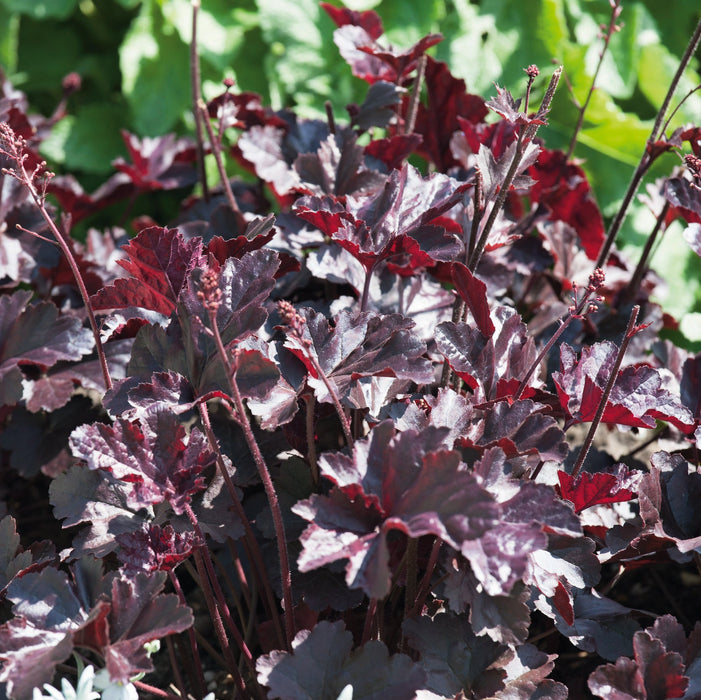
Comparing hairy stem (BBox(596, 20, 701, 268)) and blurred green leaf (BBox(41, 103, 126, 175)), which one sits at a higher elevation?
hairy stem (BBox(596, 20, 701, 268))

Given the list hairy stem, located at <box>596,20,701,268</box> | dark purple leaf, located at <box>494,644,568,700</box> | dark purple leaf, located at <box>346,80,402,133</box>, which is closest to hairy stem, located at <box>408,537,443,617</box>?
dark purple leaf, located at <box>494,644,568,700</box>

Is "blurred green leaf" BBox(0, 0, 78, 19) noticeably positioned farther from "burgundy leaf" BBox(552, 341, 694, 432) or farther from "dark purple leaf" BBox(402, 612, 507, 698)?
"dark purple leaf" BBox(402, 612, 507, 698)

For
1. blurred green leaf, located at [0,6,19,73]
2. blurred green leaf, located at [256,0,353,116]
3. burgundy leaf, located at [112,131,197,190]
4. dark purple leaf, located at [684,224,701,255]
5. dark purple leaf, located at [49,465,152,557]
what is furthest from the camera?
blurred green leaf, located at [0,6,19,73]

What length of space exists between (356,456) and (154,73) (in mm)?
2301

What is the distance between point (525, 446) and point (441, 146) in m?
0.85

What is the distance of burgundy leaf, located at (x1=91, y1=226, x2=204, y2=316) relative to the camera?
99cm

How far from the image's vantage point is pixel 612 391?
103 cm

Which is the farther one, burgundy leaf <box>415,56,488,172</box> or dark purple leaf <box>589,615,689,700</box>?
burgundy leaf <box>415,56,488,172</box>

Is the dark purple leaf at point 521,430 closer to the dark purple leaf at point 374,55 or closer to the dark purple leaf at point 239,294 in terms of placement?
the dark purple leaf at point 239,294

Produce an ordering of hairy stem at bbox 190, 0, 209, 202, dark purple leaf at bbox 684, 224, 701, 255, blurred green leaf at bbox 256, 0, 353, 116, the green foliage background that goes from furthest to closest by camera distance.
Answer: blurred green leaf at bbox 256, 0, 353, 116, the green foliage background, hairy stem at bbox 190, 0, 209, 202, dark purple leaf at bbox 684, 224, 701, 255

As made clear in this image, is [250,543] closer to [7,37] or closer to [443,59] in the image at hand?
[443,59]

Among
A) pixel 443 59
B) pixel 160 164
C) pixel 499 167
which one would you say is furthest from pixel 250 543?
pixel 443 59

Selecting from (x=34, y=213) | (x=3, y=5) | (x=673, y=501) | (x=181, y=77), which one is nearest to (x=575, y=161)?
(x=673, y=501)

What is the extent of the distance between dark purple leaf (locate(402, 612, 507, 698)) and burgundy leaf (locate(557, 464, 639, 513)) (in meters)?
0.21
